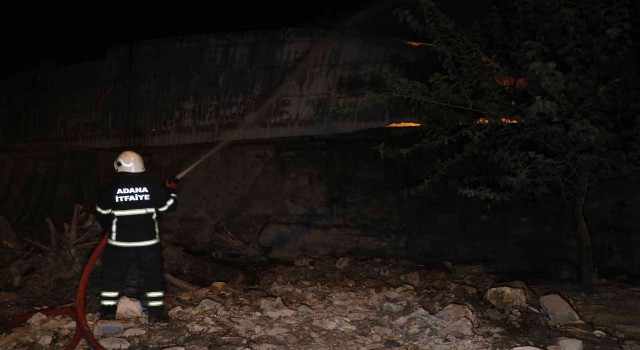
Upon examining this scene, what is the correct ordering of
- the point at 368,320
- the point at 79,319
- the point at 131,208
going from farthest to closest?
the point at 131,208, the point at 368,320, the point at 79,319

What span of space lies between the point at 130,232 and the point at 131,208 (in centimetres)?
21

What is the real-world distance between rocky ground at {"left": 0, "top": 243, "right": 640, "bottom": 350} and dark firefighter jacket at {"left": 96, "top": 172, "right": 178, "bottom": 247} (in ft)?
1.80

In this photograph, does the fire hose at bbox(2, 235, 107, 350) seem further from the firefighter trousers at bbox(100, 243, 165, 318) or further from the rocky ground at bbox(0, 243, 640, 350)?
the firefighter trousers at bbox(100, 243, 165, 318)

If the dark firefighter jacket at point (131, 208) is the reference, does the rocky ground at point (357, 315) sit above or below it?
below

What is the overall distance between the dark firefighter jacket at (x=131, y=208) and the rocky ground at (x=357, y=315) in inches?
21.6

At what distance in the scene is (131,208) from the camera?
4531 millimetres

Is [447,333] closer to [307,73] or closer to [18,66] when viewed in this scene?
[307,73]

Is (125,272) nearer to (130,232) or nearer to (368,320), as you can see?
(130,232)

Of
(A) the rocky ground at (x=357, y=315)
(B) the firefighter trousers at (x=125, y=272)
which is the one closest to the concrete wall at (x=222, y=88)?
(A) the rocky ground at (x=357, y=315)

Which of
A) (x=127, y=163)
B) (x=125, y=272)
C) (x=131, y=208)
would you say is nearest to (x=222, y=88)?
(x=127, y=163)

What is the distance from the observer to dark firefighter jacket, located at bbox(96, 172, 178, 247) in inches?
179

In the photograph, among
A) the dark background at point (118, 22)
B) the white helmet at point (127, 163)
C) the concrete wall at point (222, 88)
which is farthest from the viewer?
the dark background at point (118, 22)

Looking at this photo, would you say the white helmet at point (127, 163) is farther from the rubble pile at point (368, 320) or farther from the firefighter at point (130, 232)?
the rubble pile at point (368, 320)

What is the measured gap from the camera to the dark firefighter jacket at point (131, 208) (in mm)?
4539
